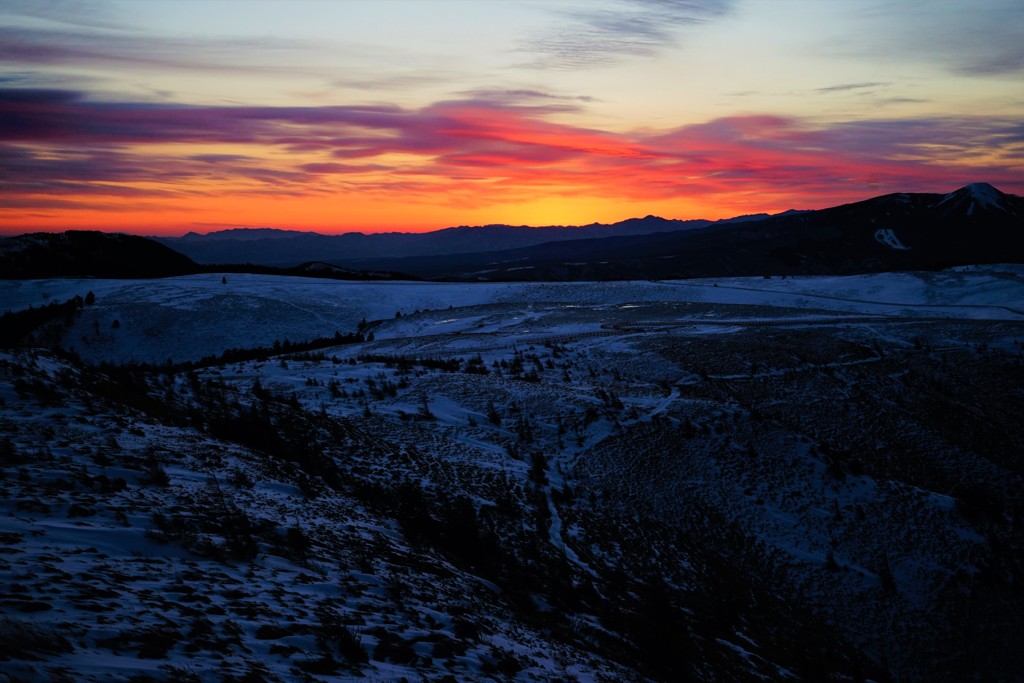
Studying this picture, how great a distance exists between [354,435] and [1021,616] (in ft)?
40.8

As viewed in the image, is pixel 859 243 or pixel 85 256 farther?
pixel 859 243

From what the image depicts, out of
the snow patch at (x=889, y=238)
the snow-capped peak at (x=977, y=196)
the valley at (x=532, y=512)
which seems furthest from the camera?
the snow-capped peak at (x=977, y=196)

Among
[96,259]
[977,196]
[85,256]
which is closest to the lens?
[85,256]

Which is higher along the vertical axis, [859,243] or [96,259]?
[859,243]

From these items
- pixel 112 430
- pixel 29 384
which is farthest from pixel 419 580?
pixel 29 384

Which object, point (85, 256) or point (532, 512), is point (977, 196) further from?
point (532, 512)

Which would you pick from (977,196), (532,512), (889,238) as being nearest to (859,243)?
(889,238)

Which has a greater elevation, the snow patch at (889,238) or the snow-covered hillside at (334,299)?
the snow patch at (889,238)

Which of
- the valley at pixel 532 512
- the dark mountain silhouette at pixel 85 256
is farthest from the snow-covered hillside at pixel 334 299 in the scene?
the valley at pixel 532 512

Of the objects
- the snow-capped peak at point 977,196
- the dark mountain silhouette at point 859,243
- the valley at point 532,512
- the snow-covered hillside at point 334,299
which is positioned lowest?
the valley at point 532,512

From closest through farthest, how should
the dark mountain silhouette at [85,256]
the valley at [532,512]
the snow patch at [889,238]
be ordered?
the valley at [532,512]
the dark mountain silhouette at [85,256]
the snow patch at [889,238]

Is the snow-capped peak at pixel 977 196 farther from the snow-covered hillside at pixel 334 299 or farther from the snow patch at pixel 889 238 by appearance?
the snow-covered hillside at pixel 334 299

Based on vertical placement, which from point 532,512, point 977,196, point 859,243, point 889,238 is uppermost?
point 977,196

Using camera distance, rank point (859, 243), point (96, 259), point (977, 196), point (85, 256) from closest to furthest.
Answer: point (85, 256) → point (96, 259) → point (859, 243) → point (977, 196)
